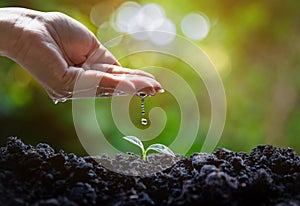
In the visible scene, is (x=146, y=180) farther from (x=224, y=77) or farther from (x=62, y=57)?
(x=224, y=77)

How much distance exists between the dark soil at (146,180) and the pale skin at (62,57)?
0.41 ft

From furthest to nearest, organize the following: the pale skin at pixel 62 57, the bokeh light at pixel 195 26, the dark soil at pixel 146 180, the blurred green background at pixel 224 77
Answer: the bokeh light at pixel 195 26, the blurred green background at pixel 224 77, the pale skin at pixel 62 57, the dark soil at pixel 146 180

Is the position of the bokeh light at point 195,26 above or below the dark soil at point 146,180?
above

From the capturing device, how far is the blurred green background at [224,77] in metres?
1.72

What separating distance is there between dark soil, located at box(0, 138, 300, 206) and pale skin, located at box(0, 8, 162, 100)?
0.41ft

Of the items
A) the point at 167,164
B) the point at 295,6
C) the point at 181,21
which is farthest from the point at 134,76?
the point at 295,6

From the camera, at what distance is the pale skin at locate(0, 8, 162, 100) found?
777 mm

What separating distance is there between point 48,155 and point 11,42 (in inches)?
9.9

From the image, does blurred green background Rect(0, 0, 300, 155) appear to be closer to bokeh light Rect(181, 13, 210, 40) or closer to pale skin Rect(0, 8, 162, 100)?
bokeh light Rect(181, 13, 210, 40)

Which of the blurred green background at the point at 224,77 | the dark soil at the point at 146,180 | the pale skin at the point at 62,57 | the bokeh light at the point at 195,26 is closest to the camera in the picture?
the dark soil at the point at 146,180

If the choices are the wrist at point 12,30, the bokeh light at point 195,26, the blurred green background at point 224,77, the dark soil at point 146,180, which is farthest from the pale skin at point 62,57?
the bokeh light at point 195,26

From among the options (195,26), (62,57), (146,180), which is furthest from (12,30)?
(195,26)

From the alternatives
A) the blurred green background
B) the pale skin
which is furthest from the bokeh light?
the pale skin

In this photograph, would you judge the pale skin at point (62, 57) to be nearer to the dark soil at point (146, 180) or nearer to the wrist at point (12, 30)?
the wrist at point (12, 30)
